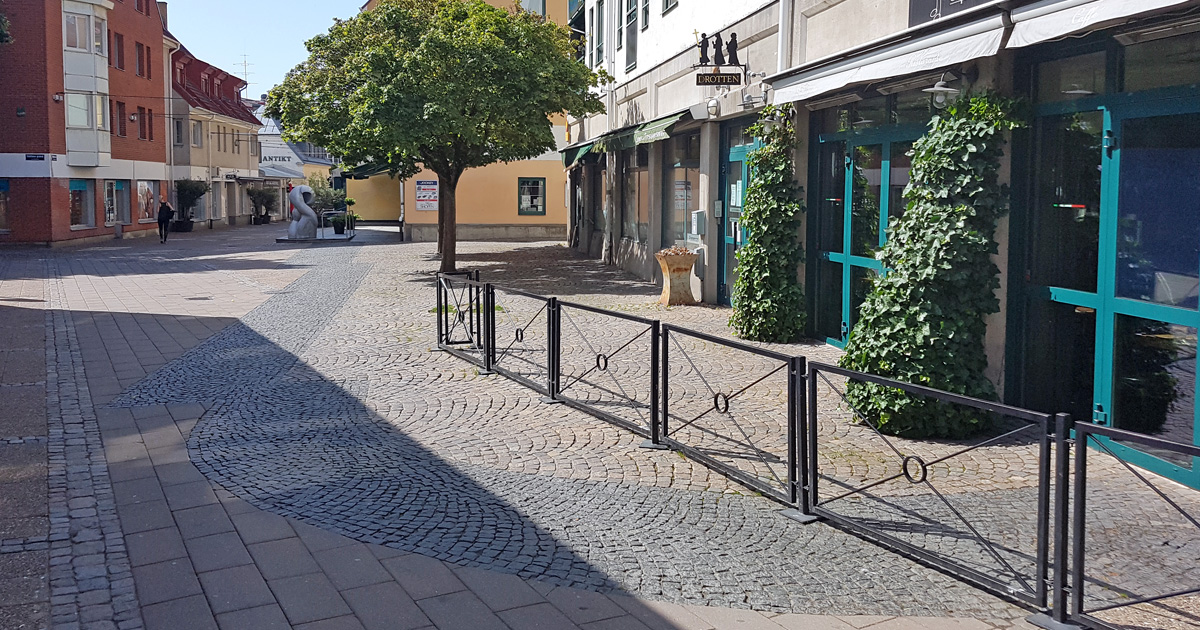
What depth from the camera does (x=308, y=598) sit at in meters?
4.57

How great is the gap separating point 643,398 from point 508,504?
1.96m

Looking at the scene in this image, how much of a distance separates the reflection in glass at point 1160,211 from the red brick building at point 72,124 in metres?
34.4

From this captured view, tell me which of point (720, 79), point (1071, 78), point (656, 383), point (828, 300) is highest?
point (720, 79)

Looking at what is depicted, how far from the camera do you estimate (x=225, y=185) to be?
56156 millimetres

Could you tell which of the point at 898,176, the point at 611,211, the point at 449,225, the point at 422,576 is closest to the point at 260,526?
the point at 422,576

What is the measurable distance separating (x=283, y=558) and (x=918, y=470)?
308 cm

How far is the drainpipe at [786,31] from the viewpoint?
1159cm

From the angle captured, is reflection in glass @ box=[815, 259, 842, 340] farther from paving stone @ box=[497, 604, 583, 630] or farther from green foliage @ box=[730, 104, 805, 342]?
paving stone @ box=[497, 604, 583, 630]

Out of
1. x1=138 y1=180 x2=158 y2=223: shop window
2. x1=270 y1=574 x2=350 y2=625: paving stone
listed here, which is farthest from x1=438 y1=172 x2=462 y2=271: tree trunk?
x1=138 y1=180 x2=158 y2=223: shop window

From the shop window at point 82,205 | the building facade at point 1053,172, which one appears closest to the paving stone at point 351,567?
the building facade at point 1053,172

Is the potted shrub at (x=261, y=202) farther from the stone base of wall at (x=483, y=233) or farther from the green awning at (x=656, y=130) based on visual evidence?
the green awning at (x=656, y=130)

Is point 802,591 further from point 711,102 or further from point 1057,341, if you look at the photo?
point 711,102

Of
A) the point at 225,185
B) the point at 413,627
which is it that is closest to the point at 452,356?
the point at 413,627

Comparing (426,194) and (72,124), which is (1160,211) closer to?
(426,194)
